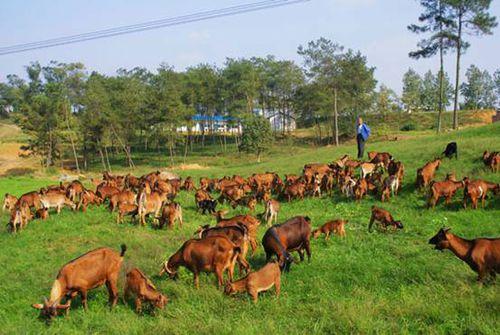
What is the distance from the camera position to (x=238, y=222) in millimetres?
11820

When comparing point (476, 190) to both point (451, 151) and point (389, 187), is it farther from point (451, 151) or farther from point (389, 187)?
point (451, 151)

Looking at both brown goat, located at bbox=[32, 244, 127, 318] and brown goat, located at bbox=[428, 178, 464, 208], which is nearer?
brown goat, located at bbox=[32, 244, 127, 318]

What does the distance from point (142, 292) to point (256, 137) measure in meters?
47.4

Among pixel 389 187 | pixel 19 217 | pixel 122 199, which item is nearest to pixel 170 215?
pixel 122 199

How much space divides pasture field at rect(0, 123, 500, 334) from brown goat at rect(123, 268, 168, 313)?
0.63 ft

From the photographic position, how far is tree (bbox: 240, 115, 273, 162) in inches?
2179

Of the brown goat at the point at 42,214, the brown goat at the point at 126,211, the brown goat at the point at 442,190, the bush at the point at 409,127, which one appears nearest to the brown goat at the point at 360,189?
the brown goat at the point at 442,190

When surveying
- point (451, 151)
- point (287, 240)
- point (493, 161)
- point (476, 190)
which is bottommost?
point (287, 240)

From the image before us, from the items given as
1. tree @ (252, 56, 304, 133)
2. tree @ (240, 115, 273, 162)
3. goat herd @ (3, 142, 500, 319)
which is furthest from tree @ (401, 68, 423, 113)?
goat herd @ (3, 142, 500, 319)

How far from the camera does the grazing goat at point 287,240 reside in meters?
9.95

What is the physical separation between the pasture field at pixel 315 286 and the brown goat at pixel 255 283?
192mm

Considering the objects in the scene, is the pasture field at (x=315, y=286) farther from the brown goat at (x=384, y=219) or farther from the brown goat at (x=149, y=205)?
the brown goat at (x=149, y=205)

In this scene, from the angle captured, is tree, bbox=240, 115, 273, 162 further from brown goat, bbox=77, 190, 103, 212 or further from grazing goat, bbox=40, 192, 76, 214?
grazing goat, bbox=40, 192, 76, 214

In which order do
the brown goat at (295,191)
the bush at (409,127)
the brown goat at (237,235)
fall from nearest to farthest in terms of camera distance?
1. the brown goat at (237,235)
2. the brown goat at (295,191)
3. the bush at (409,127)
